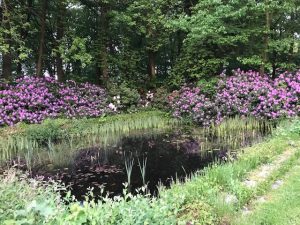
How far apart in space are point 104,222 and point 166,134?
8787 mm

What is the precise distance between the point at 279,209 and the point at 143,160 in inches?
185

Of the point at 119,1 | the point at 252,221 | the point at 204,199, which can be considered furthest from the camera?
the point at 119,1

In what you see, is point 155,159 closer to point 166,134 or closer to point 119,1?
point 166,134

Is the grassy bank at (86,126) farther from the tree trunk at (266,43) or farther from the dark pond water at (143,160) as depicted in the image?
the tree trunk at (266,43)

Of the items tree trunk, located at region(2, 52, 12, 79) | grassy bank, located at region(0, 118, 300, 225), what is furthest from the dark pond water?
tree trunk, located at region(2, 52, 12, 79)

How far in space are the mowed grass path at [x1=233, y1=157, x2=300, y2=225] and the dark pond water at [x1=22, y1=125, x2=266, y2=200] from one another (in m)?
2.07

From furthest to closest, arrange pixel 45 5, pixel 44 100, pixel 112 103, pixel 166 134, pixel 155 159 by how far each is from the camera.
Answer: pixel 45 5 → pixel 112 103 → pixel 44 100 → pixel 166 134 → pixel 155 159

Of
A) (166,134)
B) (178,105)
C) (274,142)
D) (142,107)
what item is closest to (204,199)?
(274,142)

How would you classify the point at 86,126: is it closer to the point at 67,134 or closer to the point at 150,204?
the point at 67,134

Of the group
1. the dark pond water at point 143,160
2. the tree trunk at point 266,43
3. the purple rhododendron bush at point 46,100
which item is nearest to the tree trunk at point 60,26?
the purple rhododendron bush at point 46,100

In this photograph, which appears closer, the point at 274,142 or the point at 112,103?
the point at 274,142

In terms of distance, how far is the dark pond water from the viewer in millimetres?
6984

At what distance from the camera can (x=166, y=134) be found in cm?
1207

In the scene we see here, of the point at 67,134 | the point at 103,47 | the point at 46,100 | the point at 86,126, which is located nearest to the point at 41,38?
the point at 103,47
